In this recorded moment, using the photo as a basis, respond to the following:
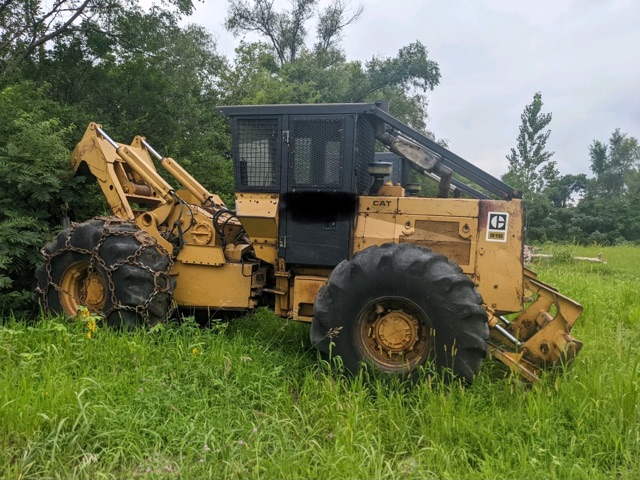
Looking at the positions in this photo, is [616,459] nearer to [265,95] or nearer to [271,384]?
[271,384]

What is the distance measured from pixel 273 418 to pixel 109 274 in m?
2.39

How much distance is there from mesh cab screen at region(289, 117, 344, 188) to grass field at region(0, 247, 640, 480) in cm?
167

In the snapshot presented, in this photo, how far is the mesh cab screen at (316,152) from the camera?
4.50 m

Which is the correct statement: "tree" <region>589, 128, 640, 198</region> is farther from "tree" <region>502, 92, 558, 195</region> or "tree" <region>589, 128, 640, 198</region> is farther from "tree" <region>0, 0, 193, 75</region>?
"tree" <region>0, 0, 193, 75</region>

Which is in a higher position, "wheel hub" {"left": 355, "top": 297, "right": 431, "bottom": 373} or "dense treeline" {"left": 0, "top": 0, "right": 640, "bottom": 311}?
"dense treeline" {"left": 0, "top": 0, "right": 640, "bottom": 311}

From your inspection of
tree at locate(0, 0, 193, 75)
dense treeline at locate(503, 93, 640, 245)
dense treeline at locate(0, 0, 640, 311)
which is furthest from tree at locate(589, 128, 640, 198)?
tree at locate(0, 0, 193, 75)

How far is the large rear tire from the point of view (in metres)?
3.73

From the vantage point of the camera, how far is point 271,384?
3.92 metres

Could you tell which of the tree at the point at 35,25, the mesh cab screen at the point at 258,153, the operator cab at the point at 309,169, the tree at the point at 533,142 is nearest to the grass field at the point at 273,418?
the operator cab at the point at 309,169

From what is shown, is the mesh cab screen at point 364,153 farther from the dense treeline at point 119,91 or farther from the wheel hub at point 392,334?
the dense treeline at point 119,91

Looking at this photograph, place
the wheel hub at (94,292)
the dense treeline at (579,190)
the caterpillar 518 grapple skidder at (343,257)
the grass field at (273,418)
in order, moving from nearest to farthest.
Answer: the grass field at (273,418), the caterpillar 518 grapple skidder at (343,257), the wheel hub at (94,292), the dense treeline at (579,190)

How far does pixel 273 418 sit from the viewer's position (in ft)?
11.0

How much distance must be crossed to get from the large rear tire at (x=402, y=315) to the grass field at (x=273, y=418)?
0.22 meters

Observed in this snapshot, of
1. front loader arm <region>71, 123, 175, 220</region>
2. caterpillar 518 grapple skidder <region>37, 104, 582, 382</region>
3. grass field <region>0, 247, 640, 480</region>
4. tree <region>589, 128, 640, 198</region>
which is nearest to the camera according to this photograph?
grass field <region>0, 247, 640, 480</region>
